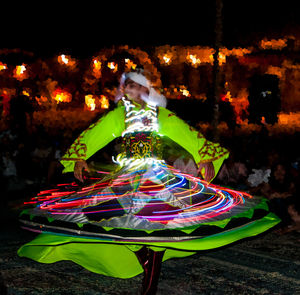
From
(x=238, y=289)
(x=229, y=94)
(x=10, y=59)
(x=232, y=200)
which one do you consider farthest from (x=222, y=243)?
(x=10, y=59)

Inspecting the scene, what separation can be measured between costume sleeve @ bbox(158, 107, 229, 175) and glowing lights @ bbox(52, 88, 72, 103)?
1617cm

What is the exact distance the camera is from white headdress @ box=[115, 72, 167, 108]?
4191 millimetres

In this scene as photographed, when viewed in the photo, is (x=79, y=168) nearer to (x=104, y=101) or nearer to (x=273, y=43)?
(x=273, y=43)

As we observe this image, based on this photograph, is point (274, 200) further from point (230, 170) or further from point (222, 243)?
point (222, 243)

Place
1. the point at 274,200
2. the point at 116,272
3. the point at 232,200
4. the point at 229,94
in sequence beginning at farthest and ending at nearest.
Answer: the point at 229,94 < the point at 274,200 < the point at 116,272 < the point at 232,200

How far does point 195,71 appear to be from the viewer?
1886 centimetres

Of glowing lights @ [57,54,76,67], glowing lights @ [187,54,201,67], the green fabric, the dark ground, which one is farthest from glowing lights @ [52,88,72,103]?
the green fabric

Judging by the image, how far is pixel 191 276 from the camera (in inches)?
183

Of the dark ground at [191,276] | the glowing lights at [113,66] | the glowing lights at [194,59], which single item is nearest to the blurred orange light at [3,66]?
the glowing lights at [113,66]

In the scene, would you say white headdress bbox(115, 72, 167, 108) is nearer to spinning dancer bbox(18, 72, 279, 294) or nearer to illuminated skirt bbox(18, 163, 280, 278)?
spinning dancer bbox(18, 72, 279, 294)

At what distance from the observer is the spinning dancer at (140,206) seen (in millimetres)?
3322

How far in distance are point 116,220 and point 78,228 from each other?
1.02 feet

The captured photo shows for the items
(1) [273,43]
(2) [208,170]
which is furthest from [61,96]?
(2) [208,170]

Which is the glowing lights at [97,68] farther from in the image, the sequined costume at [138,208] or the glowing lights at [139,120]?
the glowing lights at [139,120]
